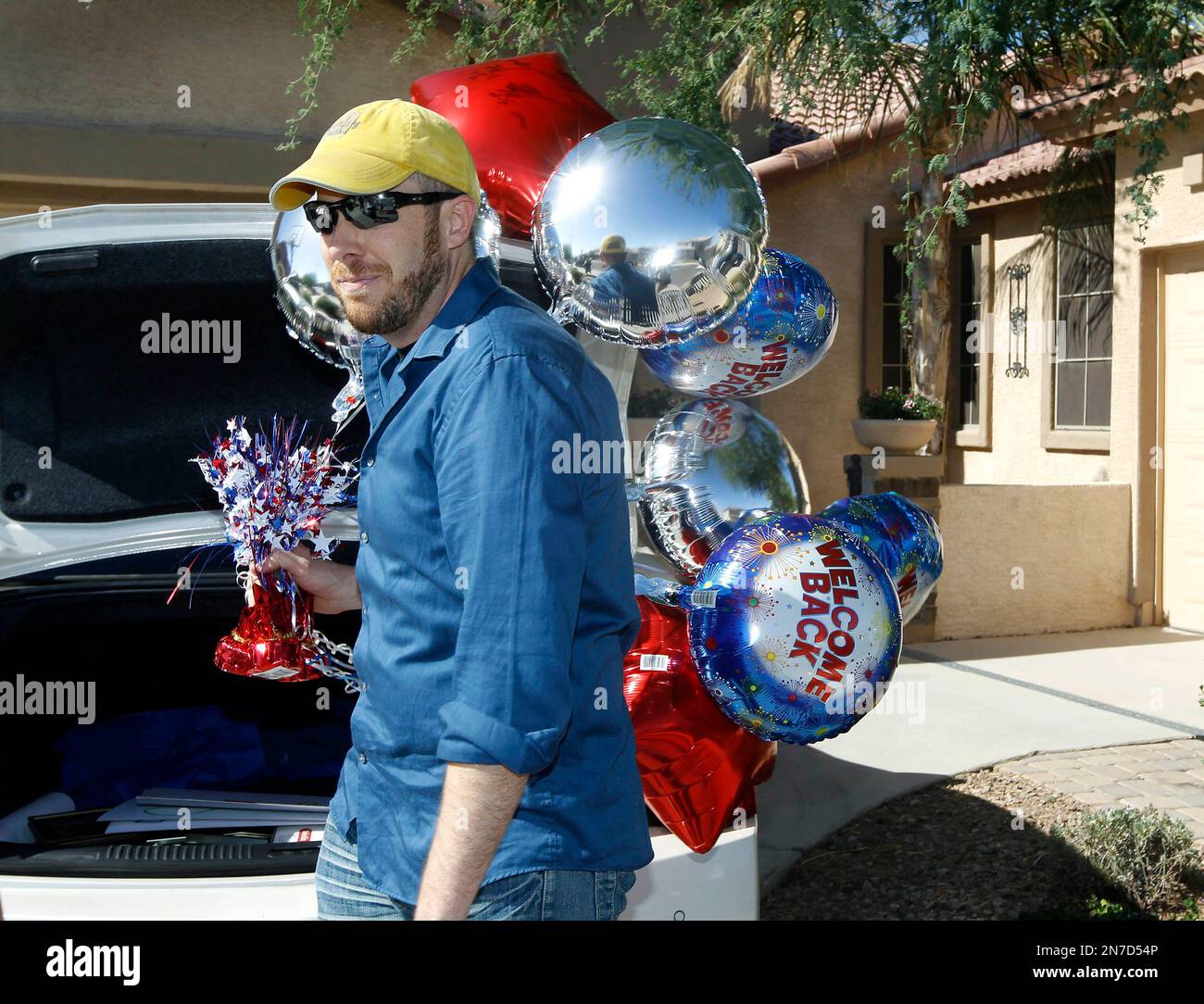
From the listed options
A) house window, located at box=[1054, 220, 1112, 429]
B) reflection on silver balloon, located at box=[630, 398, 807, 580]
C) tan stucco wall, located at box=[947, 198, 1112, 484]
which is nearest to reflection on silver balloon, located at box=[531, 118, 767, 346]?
reflection on silver balloon, located at box=[630, 398, 807, 580]

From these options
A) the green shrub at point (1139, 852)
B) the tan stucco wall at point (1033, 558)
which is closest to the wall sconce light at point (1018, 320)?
the tan stucco wall at point (1033, 558)

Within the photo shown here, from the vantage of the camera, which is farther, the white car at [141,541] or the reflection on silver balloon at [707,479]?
the reflection on silver balloon at [707,479]

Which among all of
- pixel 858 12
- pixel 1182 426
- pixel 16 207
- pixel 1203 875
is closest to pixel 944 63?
pixel 858 12

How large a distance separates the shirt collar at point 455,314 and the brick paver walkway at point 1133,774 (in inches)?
167

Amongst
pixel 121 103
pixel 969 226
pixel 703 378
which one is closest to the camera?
pixel 703 378

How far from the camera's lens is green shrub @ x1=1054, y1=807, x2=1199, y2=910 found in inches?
169

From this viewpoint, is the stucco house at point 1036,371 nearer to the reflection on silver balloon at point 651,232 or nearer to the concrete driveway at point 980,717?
the concrete driveway at point 980,717

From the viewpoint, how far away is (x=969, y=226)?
470 inches

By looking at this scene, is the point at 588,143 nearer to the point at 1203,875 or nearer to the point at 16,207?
the point at 1203,875

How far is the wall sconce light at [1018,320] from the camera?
11.4 metres

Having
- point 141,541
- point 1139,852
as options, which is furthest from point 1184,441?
point 141,541

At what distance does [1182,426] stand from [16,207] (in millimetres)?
8497

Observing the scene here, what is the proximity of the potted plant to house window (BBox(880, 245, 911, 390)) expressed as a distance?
2731mm
